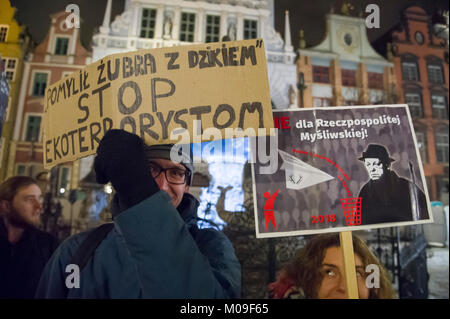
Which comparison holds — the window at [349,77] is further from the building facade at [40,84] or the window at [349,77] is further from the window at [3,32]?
the window at [3,32]

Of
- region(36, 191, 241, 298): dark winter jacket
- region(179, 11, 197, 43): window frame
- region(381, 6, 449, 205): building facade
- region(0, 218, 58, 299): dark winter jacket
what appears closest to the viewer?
region(36, 191, 241, 298): dark winter jacket

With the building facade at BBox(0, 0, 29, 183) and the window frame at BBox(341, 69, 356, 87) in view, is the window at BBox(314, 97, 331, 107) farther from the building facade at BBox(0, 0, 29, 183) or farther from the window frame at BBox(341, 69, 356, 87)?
the building facade at BBox(0, 0, 29, 183)

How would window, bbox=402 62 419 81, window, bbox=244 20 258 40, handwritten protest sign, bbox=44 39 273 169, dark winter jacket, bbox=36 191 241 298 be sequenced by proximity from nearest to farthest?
dark winter jacket, bbox=36 191 241 298 < handwritten protest sign, bbox=44 39 273 169 < window, bbox=244 20 258 40 < window, bbox=402 62 419 81

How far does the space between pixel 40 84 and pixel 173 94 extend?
315 cm

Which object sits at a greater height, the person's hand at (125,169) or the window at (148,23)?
the window at (148,23)

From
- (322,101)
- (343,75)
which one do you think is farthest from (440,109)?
(322,101)

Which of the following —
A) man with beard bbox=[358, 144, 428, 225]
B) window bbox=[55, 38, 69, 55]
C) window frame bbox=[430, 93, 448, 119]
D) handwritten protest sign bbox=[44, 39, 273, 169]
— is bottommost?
man with beard bbox=[358, 144, 428, 225]

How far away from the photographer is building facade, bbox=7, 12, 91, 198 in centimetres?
293

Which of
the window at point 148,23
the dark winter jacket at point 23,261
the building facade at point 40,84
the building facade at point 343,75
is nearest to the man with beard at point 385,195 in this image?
→ the dark winter jacket at point 23,261

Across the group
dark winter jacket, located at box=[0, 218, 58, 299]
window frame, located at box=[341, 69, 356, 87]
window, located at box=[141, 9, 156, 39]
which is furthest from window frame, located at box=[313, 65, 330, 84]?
dark winter jacket, located at box=[0, 218, 58, 299]

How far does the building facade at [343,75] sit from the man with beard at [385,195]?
264 cm

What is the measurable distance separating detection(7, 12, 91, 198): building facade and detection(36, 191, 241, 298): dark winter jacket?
2.09 metres

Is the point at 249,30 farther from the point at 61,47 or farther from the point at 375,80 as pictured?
the point at 61,47

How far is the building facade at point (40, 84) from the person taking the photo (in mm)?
2934
